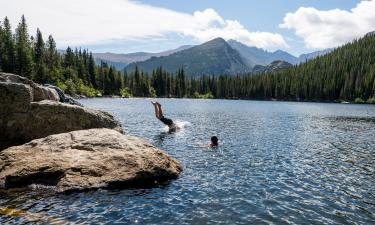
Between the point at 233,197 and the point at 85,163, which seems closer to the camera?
the point at 233,197

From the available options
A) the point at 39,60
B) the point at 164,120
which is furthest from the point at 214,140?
the point at 39,60

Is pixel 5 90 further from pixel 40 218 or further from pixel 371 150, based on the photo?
pixel 371 150

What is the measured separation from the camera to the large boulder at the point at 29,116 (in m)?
23.9

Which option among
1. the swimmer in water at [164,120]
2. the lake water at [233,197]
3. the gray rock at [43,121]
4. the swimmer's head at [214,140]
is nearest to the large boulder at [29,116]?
the gray rock at [43,121]

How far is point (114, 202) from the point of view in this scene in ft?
54.0

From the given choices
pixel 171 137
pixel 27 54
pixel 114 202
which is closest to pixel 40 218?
pixel 114 202

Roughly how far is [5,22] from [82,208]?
546 ft

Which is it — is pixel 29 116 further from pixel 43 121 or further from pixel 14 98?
pixel 14 98

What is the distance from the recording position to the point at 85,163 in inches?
734

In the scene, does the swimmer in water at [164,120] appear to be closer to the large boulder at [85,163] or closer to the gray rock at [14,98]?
the gray rock at [14,98]

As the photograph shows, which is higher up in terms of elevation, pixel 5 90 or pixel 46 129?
pixel 5 90

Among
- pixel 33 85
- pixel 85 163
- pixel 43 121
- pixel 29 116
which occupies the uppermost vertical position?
pixel 33 85

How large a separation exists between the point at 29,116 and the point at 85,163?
867 centimetres

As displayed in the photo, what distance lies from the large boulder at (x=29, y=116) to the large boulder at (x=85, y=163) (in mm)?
4195
